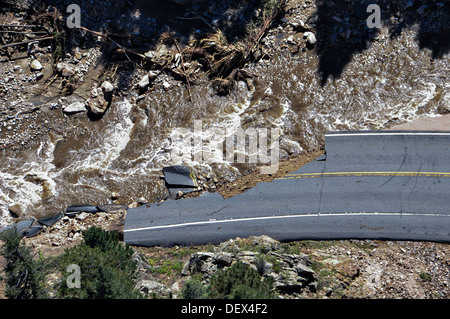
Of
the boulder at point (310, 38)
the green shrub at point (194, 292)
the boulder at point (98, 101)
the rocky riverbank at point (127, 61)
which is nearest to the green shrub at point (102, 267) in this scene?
the green shrub at point (194, 292)

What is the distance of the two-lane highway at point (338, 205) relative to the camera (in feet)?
52.0

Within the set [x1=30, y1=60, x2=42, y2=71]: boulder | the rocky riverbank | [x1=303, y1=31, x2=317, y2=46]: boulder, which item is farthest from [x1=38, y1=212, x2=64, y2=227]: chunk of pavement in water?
[x1=303, y1=31, x2=317, y2=46]: boulder

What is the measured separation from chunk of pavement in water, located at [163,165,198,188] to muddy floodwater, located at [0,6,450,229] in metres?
0.40

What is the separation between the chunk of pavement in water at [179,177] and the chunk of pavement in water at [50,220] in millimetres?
4958

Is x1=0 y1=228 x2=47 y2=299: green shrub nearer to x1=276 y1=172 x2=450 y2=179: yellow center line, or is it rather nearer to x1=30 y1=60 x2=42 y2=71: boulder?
x1=30 y1=60 x2=42 y2=71: boulder

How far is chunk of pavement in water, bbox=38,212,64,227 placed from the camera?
16844mm

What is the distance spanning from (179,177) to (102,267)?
19.6 feet

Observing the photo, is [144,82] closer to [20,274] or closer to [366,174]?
[20,274]

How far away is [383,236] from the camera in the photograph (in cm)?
1566

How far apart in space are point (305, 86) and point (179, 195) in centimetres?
824

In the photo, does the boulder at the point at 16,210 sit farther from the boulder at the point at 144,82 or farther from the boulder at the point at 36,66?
the boulder at the point at 144,82

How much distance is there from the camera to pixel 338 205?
640 inches

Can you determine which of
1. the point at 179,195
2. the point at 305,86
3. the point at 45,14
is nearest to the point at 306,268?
the point at 179,195

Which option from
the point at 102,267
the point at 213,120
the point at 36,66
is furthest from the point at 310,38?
the point at 102,267
